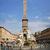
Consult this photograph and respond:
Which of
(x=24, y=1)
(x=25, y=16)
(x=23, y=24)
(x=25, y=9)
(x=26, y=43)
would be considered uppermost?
(x=24, y=1)

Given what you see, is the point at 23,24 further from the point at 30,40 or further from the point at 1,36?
the point at 1,36

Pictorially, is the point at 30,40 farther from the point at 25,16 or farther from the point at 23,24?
the point at 25,16

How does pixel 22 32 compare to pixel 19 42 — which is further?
pixel 22 32

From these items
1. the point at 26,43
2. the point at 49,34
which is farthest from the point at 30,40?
the point at 49,34

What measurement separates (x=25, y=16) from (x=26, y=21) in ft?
3.91

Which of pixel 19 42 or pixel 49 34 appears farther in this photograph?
pixel 49 34

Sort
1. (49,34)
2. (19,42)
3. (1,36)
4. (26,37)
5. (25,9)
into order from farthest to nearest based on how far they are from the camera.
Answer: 1. (49,34)
2. (1,36)
3. (25,9)
4. (26,37)
5. (19,42)

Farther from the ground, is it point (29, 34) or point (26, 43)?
point (29, 34)

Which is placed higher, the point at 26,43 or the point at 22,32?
the point at 22,32

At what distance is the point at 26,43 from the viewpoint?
61.2 feet

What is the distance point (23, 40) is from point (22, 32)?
65.8 inches

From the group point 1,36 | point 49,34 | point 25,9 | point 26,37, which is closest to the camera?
point 26,37

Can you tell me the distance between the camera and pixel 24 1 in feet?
72.0

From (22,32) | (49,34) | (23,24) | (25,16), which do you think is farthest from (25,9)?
(49,34)
